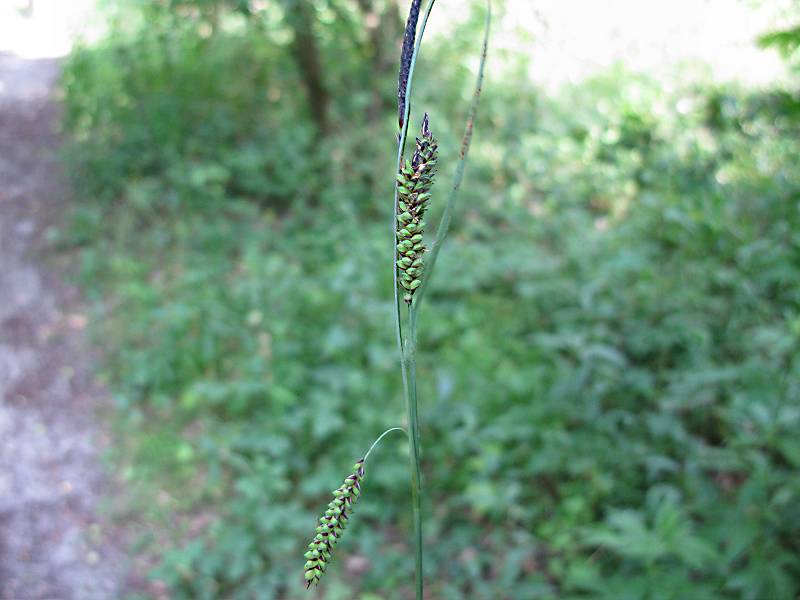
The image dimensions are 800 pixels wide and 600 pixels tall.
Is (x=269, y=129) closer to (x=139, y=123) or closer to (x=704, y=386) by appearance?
(x=139, y=123)

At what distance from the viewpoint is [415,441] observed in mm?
851

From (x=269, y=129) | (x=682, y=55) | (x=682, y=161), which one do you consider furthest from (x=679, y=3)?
(x=269, y=129)

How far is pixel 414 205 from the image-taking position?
2.58 ft

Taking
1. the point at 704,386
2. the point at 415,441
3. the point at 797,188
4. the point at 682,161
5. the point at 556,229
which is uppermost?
the point at 682,161

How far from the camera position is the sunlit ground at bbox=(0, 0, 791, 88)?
613 centimetres

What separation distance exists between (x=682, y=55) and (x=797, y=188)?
8.76 feet

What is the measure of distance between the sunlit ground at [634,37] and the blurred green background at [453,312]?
5.3 inches

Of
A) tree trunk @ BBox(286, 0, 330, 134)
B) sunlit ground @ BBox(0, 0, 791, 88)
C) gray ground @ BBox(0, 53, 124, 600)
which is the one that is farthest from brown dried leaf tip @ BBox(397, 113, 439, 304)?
sunlit ground @ BBox(0, 0, 791, 88)

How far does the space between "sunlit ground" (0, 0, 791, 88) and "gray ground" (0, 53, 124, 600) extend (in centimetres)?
400

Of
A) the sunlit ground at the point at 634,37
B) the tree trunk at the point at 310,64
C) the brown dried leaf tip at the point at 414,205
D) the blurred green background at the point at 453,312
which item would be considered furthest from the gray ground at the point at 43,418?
the sunlit ground at the point at 634,37

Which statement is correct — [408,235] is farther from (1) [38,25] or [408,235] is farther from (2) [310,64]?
(1) [38,25]

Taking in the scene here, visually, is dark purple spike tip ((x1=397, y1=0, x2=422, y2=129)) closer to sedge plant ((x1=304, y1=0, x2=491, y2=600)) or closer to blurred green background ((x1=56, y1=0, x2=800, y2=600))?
sedge plant ((x1=304, y1=0, x2=491, y2=600))

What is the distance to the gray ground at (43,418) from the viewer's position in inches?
149

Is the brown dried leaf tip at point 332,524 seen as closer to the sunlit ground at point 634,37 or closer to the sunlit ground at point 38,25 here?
the sunlit ground at point 634,37
